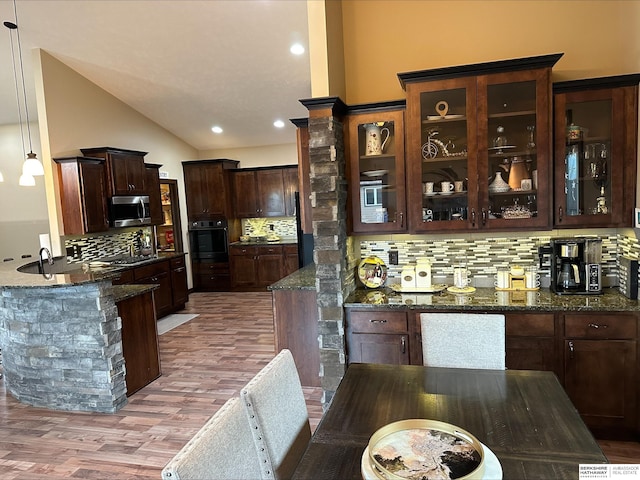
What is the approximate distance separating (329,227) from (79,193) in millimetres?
3880

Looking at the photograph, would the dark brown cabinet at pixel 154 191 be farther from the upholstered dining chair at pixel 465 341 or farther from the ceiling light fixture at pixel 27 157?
the upholstered dining chair at pixel 465 341

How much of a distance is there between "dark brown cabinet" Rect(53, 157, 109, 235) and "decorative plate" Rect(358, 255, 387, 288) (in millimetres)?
3859

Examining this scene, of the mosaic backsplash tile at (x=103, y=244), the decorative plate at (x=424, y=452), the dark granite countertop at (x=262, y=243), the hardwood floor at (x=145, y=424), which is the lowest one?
the hardwood floor at (x=145, y=424)

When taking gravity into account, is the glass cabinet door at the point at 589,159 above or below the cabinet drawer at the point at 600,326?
above

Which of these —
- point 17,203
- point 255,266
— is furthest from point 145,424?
point 17,203

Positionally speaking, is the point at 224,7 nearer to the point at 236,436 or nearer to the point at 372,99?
the point at 372,99

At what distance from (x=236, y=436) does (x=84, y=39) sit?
17.7 ft

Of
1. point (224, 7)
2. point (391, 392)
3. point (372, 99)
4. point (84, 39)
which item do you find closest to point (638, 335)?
point (391, 392)

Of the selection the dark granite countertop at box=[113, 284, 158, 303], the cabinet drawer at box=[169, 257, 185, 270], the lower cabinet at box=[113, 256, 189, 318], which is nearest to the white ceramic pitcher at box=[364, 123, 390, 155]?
the dark granite countertop at box=[113, 284, 158, 303]

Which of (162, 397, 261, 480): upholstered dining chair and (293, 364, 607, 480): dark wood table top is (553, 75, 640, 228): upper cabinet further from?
(162, 397, 261, 480): upholstered dining chair

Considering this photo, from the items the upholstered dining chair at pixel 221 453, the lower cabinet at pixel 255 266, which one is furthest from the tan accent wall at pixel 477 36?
the lower cabinet at pixel 255 266

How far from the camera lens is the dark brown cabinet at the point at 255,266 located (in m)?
7.78

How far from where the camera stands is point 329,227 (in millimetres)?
3018

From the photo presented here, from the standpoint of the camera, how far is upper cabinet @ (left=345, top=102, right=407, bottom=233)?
3.14m
